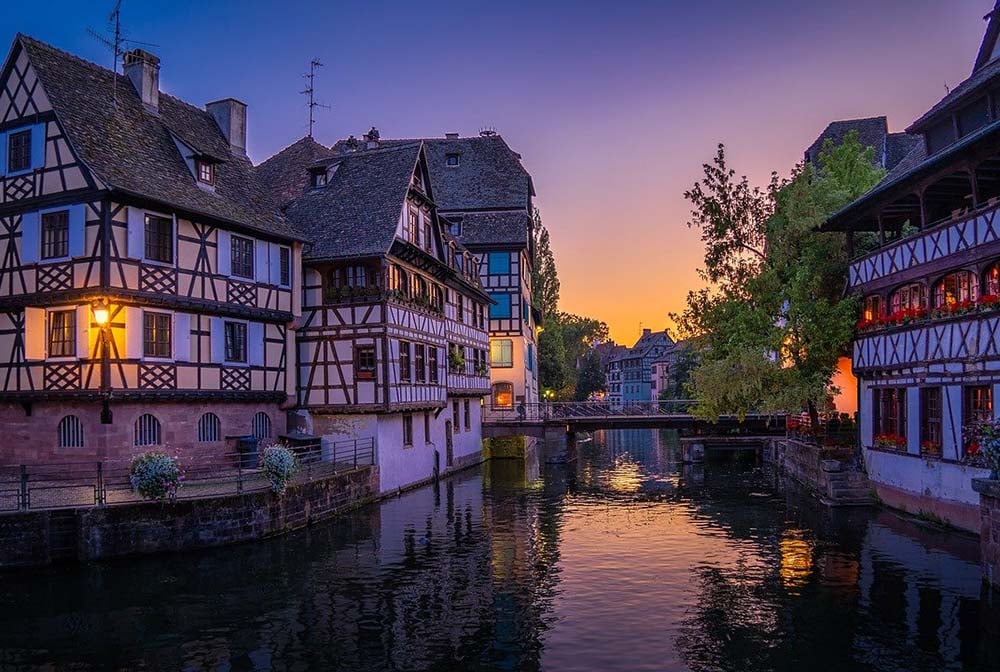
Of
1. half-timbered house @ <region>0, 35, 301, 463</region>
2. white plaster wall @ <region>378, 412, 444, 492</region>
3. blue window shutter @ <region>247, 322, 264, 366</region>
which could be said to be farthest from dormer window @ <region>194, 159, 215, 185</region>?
white plaster wall @ <region>378, 412, 444, 492</region>

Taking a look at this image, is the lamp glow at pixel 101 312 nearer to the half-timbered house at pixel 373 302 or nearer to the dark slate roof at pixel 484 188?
the half-timbered house at pixel 373 302

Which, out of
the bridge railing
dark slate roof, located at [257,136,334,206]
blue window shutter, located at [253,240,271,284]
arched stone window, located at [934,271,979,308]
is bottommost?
the bridge railing

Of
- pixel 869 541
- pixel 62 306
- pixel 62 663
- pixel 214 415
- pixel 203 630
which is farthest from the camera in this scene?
pixel 214 415

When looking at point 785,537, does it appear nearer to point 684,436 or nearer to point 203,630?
point 203,630

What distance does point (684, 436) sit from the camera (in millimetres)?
47562

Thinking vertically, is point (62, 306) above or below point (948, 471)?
above

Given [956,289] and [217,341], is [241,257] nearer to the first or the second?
[217,341]

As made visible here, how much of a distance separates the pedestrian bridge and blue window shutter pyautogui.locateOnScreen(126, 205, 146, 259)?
26412 mm

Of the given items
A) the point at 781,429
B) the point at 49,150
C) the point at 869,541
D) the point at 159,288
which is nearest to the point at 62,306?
the point at 159,288

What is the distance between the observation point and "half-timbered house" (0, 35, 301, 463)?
78.4 ft

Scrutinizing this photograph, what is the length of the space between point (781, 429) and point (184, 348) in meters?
33.3

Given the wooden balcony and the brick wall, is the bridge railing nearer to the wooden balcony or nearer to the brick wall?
the wooden balcony

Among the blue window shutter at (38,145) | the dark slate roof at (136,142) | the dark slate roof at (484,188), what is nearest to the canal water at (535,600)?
the dark slate roof at (136,142)

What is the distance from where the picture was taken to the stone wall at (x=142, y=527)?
1939 cm
